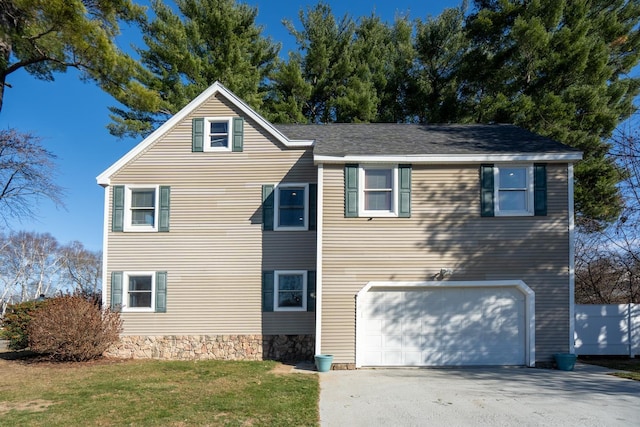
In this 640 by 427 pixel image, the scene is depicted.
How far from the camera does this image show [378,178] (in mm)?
11711

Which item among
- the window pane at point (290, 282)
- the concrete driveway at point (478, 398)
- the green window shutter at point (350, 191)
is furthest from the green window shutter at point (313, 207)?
the concrete driveway at point (478, 398)

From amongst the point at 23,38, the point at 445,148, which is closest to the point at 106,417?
the point at 445,148

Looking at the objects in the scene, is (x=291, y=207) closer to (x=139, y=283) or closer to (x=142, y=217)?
(x=142, y=217)

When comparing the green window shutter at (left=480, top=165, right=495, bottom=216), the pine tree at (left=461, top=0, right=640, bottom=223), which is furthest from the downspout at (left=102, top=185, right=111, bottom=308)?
the pine tree at (left=461, top=0, right=640, bottom=223)

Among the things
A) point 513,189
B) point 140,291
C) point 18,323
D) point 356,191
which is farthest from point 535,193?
point 18,323

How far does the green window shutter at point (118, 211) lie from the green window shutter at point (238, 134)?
11.3 ft

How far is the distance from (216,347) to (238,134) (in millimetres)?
5994

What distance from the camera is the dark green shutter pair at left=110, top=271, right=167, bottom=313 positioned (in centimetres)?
1247

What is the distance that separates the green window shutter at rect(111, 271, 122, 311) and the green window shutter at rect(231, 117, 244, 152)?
479cm

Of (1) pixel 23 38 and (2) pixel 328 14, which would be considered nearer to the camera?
(1) pixel 23 38

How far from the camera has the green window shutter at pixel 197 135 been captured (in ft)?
42.4

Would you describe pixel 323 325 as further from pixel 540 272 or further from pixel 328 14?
pixel 328 14

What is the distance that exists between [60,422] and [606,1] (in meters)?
24.9

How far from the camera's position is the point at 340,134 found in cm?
1377
